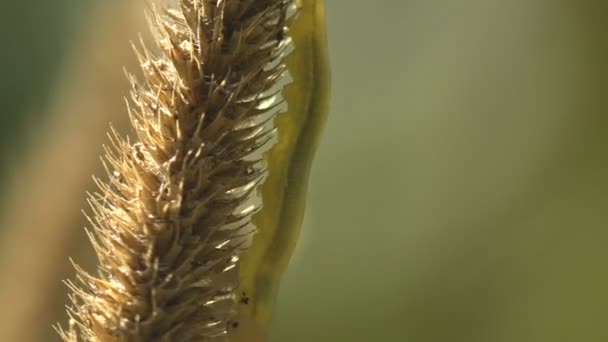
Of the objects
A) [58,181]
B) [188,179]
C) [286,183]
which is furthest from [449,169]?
[188,179]

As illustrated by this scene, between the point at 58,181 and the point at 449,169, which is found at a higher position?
the point at 58,181

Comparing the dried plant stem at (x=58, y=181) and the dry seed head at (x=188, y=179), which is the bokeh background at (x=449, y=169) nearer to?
the dried plant stem at (x=58, y=181)

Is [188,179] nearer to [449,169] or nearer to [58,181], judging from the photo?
[58,181]

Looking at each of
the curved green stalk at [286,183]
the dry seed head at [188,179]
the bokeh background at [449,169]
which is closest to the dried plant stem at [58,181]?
the curved green stalk at [286,183]

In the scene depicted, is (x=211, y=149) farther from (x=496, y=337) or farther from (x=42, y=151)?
(x=496, y=337)

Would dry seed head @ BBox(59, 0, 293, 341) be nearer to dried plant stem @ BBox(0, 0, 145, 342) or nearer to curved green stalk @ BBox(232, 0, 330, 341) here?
curved green stalk @ BBox(232, 0, 330, 341)

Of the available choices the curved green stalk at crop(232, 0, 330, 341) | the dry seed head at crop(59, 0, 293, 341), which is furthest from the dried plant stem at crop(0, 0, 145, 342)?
the dry seed head at crop(59, 0, 293, 341)
